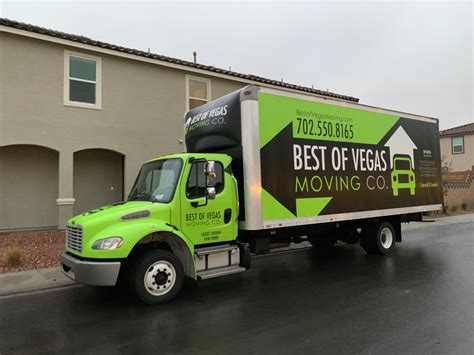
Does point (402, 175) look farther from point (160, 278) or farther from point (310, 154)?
point (160, 278)

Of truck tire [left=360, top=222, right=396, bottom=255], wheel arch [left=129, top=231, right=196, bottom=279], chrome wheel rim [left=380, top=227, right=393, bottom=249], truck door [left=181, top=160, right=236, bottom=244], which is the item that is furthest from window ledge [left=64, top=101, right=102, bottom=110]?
chrome wheel rim [left=380, top=227, right=393, bottom=249]

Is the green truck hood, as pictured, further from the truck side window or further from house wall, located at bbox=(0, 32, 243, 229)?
house wall, located at bbox=(0, 32, 243, 229)

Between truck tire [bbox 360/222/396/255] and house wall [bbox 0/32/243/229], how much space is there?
26.5 feet

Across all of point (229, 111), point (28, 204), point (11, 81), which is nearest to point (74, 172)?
point (28, 204)

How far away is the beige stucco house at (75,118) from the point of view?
11234mm

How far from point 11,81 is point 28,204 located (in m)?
3.97

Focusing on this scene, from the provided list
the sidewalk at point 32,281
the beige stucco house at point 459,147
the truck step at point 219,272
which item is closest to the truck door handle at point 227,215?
the truck step at point 219,272

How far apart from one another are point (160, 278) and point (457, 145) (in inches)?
1422

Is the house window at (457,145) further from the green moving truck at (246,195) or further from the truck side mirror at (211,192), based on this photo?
the truck side mirror at (211,192)

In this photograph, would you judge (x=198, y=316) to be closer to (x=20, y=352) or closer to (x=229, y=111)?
(x=20, y=352)

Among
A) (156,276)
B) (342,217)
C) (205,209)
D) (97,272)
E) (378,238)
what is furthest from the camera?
(378,238)

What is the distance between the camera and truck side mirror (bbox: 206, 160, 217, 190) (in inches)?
239

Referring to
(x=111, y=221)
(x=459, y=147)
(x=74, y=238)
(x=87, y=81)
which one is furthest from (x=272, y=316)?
(x=459, y=147)

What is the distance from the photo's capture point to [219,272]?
6.16 meters
